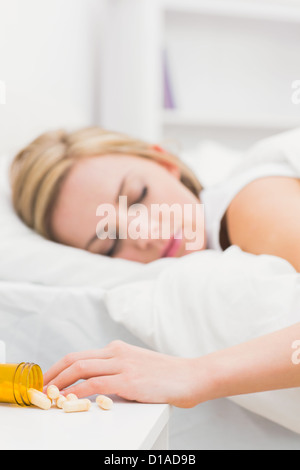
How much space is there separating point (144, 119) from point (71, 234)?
3.81 feet

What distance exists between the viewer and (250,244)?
2.39 ft

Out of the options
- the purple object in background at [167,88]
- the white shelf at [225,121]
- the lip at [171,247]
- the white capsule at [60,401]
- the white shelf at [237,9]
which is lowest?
the white capsule at [60,401]

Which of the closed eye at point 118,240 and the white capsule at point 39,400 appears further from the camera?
the closed eye at point 118,240

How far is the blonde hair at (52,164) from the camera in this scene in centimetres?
88

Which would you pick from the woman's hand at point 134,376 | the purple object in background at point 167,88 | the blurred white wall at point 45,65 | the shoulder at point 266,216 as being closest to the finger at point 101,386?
the woman's hand at point 134,376

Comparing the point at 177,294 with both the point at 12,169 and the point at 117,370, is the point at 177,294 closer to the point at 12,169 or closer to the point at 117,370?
the point at 117,370

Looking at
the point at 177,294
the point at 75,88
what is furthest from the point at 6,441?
the point at 75,88

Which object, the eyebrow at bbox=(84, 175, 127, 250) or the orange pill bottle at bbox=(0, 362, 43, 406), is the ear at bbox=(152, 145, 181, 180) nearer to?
the eyebrow at bbox=(84, 175, 127, 250)

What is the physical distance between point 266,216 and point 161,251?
19 centimetres

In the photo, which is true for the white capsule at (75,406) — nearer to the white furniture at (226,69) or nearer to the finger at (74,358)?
the finger at (74,358)

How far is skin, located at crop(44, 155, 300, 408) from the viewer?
1.68 ft

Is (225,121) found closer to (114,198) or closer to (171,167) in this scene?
(171,167)

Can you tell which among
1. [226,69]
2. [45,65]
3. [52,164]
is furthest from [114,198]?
[226,69]

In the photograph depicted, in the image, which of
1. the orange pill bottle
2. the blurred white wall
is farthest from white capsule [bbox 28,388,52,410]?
the blurred white wall
